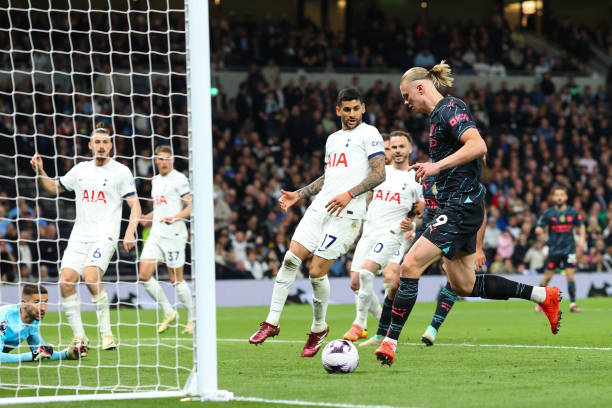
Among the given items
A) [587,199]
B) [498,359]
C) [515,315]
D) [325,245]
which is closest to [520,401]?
[498,359]

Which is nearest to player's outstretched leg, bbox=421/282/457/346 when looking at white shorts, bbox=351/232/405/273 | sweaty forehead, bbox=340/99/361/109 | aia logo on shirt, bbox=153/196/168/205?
white shorts, bbox=351/232/405/273

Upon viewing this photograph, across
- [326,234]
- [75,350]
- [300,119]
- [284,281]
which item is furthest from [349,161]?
[300,119]

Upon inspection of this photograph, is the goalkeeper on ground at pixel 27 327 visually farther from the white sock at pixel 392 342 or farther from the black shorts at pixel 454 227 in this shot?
the black shorts at pixel 454 227

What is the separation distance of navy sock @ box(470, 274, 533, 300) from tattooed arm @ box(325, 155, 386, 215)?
1.21 metres

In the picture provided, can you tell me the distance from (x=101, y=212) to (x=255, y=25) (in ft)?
56.2

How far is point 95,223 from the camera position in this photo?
962 cm

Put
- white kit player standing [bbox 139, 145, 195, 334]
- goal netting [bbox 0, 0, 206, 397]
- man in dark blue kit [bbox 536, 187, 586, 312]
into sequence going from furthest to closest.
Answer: man in dark blue kit [bbox 536, 187, 586, 312] < white kit player standing [bbox 139, 145, 195, 334] < goal netting [bbox 0, 0, 206, 397]

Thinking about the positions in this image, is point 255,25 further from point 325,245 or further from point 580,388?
point 580,388

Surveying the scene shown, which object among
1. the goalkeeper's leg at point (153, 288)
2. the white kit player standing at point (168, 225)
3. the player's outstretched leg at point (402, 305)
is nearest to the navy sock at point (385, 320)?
the player's outstretched leg at point (402, 305)

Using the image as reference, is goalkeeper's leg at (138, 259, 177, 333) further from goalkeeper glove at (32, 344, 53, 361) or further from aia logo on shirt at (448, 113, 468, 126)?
aia logo on shirt at (448, 113, 468, 126)

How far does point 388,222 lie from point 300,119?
13421 mm

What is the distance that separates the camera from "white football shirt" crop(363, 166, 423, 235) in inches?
408

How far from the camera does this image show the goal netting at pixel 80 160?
310 inches

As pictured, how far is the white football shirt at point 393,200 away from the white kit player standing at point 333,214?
2005 millimetres
